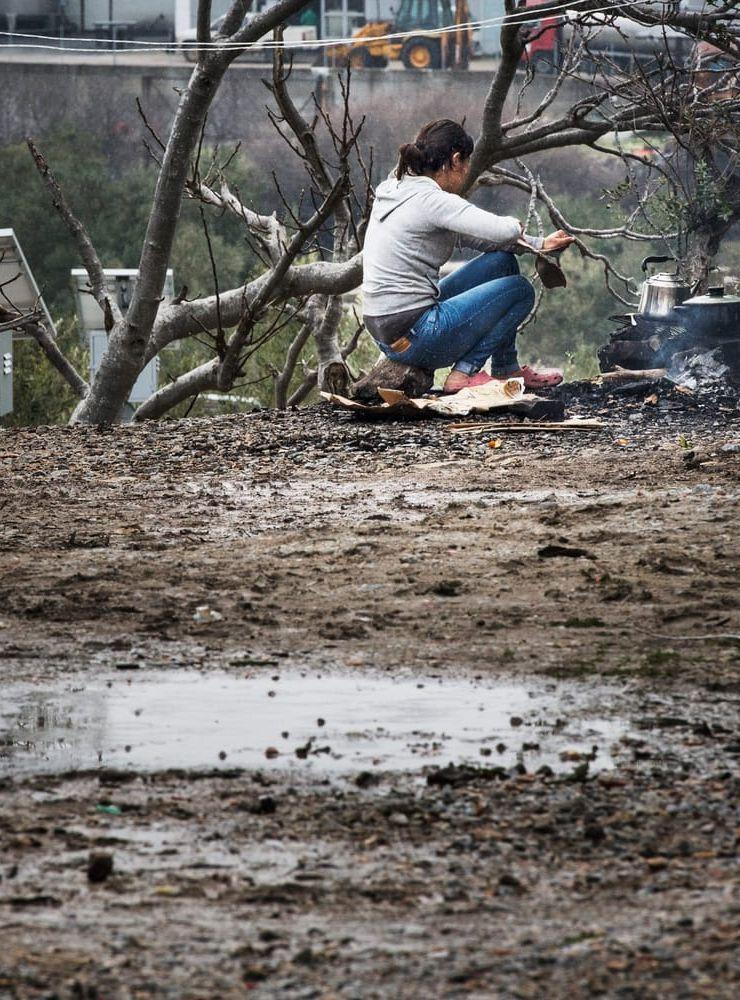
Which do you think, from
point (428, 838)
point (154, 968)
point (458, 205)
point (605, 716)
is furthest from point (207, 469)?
point (154, 968)

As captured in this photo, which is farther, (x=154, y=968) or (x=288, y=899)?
(x=288, y=899)

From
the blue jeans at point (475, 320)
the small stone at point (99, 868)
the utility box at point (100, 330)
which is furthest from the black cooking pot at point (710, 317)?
the utility box at point (100, 330)

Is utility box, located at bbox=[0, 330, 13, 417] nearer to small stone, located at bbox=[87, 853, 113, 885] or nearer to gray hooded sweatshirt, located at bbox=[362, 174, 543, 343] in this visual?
gray hooded sweatshirt, located at bbox=[362, 174, 543, 343]

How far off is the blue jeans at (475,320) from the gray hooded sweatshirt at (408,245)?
0.39 ft

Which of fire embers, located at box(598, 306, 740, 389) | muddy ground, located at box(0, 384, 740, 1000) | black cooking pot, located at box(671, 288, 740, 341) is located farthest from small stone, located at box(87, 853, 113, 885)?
black cooking pot, located at box(671, 288, 740, 341)

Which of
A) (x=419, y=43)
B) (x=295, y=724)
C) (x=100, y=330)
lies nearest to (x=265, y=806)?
(x=295, y=724)

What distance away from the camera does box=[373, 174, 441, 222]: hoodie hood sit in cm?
839

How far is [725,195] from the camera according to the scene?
43.4ft

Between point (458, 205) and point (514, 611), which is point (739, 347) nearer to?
point (458, 205)

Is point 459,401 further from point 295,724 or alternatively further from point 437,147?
point 295,724

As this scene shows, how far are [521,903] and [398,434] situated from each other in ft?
18.8

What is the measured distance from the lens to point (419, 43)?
4728 cm

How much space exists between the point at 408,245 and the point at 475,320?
563mm

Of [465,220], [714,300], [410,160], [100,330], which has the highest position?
[410,160]
